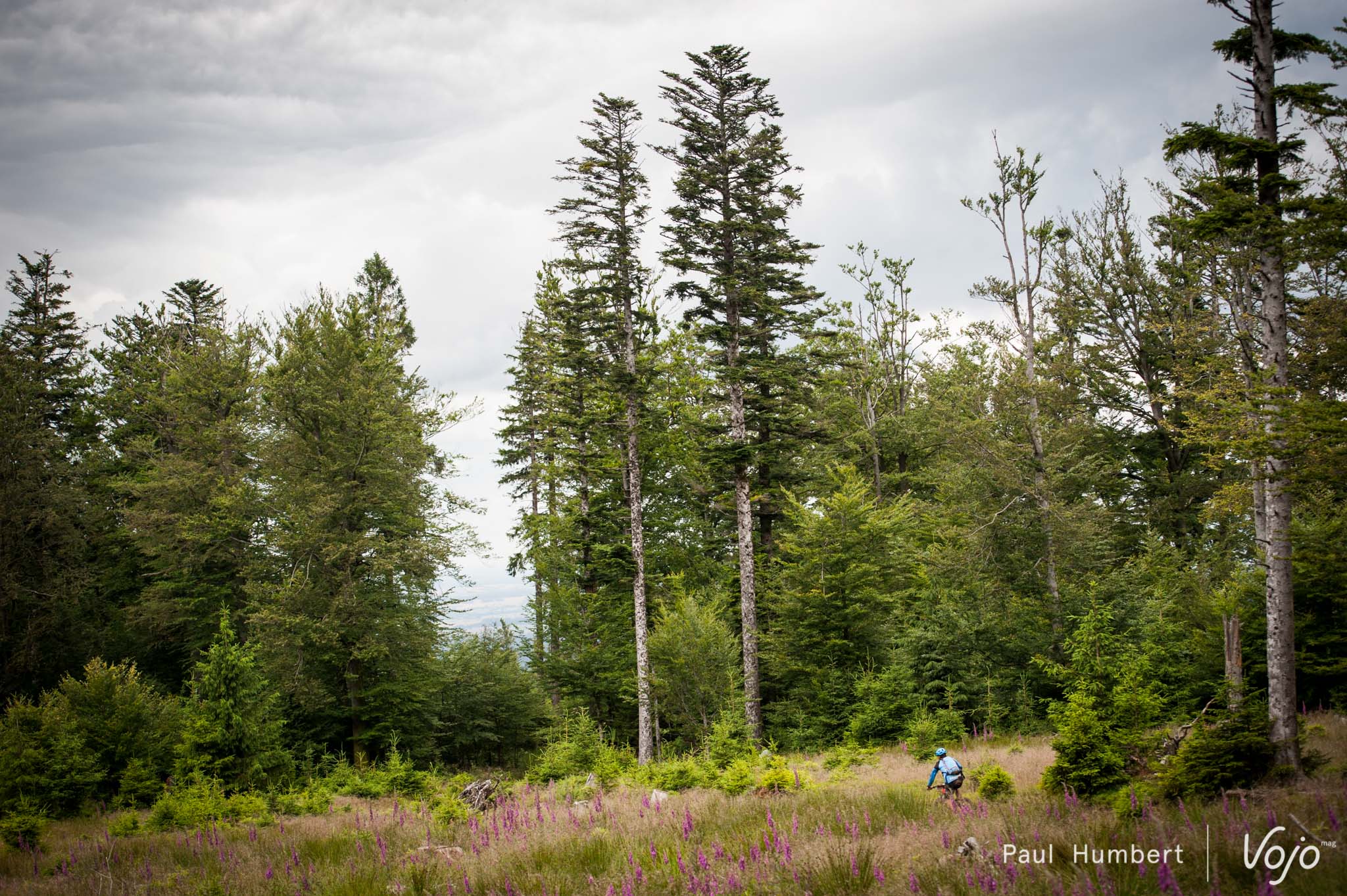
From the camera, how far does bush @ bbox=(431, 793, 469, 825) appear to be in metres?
10.0

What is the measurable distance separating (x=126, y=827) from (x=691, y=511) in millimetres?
19517

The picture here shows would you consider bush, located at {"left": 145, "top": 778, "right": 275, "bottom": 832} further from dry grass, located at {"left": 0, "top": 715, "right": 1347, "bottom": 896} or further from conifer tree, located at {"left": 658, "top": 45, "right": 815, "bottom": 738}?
conifer tree, located at {"left": 658, "top": 45, "right": 815, "bottom": 738}

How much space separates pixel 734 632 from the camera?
25375 mm

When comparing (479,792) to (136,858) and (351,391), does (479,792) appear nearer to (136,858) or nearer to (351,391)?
(136,858)

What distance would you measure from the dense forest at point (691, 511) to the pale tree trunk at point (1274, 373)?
61mm

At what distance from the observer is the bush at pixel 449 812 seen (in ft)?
32.8

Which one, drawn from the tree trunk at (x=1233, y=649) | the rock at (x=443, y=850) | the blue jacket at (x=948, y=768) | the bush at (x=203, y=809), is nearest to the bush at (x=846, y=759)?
the blue jacket at (x=948, y=768)

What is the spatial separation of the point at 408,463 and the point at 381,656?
22.6 feet

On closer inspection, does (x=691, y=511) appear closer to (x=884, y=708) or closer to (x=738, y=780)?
(x=884, y=708)

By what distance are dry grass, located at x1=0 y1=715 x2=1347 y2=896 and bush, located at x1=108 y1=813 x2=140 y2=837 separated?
545 mm

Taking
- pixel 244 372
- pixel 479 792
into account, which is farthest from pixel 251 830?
pixel 244 372

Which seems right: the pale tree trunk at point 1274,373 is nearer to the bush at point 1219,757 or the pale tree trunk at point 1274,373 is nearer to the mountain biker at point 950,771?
the bush at point 1219,757

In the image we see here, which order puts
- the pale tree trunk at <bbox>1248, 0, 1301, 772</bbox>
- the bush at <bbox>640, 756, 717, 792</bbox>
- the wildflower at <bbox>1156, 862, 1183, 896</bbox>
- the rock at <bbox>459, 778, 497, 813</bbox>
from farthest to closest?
the bush at <bbox>640, 756, 717, 792</bbox>, the rock at <bbox>459, 778, 497, 813</bbox>, the pale tree trunk at <bbox>1248, 0, 1301, 772</bbox>, the wildflower at <bbox>1156, 862, 1183, 896</bbox>

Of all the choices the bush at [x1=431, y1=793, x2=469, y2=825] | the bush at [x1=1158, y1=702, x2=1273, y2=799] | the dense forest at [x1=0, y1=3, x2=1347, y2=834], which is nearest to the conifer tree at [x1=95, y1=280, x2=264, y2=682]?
the dense forest at [x1=0, y1=3, x2=1347, y2=834]
